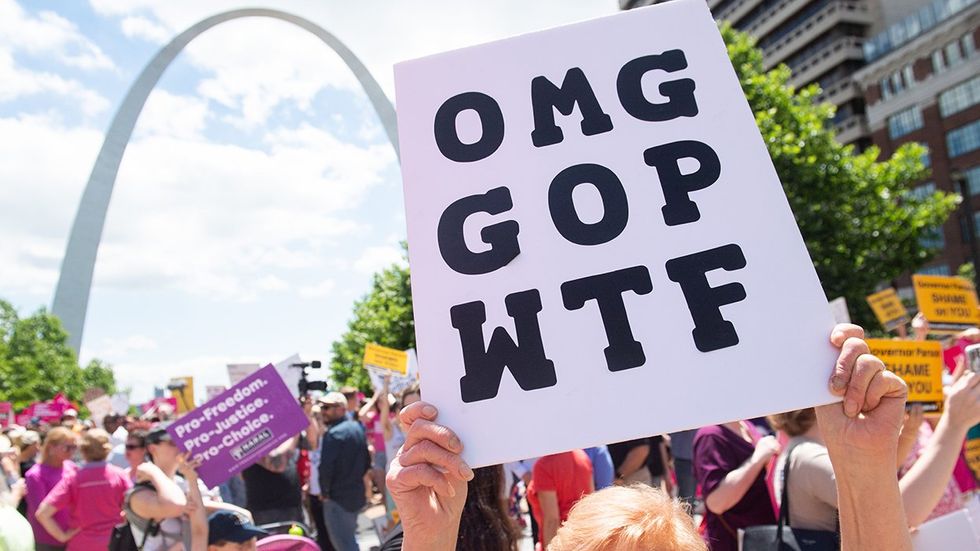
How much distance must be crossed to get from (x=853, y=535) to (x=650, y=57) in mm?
1230

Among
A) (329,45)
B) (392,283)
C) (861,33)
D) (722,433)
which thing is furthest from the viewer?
(861,33)

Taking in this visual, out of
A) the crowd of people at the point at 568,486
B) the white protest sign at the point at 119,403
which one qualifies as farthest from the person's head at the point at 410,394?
the white protest sign at the point at 119,403

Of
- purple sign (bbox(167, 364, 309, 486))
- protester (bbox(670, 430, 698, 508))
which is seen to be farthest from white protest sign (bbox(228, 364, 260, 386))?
purple sign (bbox(167, 364, 309, 486))

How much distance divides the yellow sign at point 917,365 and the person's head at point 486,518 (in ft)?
7.73

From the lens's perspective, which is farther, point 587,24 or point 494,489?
point 494,489

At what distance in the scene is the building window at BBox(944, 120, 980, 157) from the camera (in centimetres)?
4588

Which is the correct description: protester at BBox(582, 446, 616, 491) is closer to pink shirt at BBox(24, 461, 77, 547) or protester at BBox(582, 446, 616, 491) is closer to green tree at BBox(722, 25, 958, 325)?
pink shirt at BBox(24, 461, 77, 547)

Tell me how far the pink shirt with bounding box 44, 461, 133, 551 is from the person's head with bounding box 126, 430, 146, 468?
0.89 feet

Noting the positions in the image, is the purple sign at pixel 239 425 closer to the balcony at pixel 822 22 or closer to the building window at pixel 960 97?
the building window at pixel 960 97

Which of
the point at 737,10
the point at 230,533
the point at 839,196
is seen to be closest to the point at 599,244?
the point at 230,533

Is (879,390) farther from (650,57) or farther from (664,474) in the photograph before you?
(664,474)

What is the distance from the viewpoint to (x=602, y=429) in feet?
5.11

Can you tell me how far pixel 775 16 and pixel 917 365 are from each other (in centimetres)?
6053

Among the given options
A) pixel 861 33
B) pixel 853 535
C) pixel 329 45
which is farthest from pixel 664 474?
pixel 861 33
